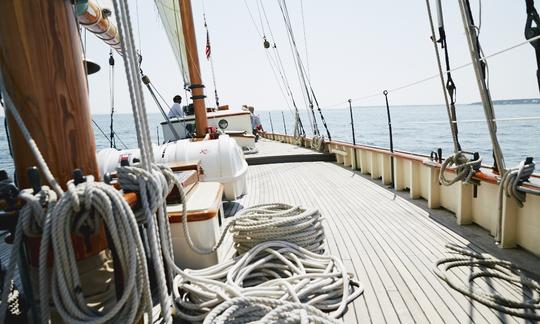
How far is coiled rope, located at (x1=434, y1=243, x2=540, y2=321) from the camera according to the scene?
157 centimetres

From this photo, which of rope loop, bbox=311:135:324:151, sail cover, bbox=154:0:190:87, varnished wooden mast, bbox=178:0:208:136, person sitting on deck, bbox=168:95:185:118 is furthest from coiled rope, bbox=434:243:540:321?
person sitting on deck, bbox=168:95:185:118

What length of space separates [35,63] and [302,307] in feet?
4.60

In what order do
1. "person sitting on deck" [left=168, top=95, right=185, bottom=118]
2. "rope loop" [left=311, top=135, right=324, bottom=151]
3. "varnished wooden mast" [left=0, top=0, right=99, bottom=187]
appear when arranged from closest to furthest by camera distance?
"varnished wooden mast" [left=0, top=0, right=99, bottom=187]
"person sitting on deck" [left=168, top=95, right=185, bottom=118]
"rope loop" [left=311, top=135, right=324, bottom=151]

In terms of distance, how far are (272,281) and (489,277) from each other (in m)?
1.28

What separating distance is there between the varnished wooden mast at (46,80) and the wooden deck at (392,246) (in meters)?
1.47

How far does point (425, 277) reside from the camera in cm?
194

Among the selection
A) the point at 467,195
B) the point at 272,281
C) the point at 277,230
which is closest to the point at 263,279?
the point at 272,281

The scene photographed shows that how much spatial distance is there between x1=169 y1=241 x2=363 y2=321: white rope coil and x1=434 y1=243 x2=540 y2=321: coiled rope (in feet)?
1.90

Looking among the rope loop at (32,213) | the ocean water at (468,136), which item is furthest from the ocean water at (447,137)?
the rope loop at (32,213)

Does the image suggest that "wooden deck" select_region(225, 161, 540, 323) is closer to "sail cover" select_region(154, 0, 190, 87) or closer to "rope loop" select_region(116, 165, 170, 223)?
"rope loop" select_region(116, 165, 170, 223)

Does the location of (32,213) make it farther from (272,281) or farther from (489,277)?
(489,277)

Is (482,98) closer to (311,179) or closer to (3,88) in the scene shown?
(3,88)

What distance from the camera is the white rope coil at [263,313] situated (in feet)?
4.47

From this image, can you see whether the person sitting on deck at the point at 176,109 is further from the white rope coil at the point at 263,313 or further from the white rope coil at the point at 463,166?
the white rope coil at the point at 263,313
